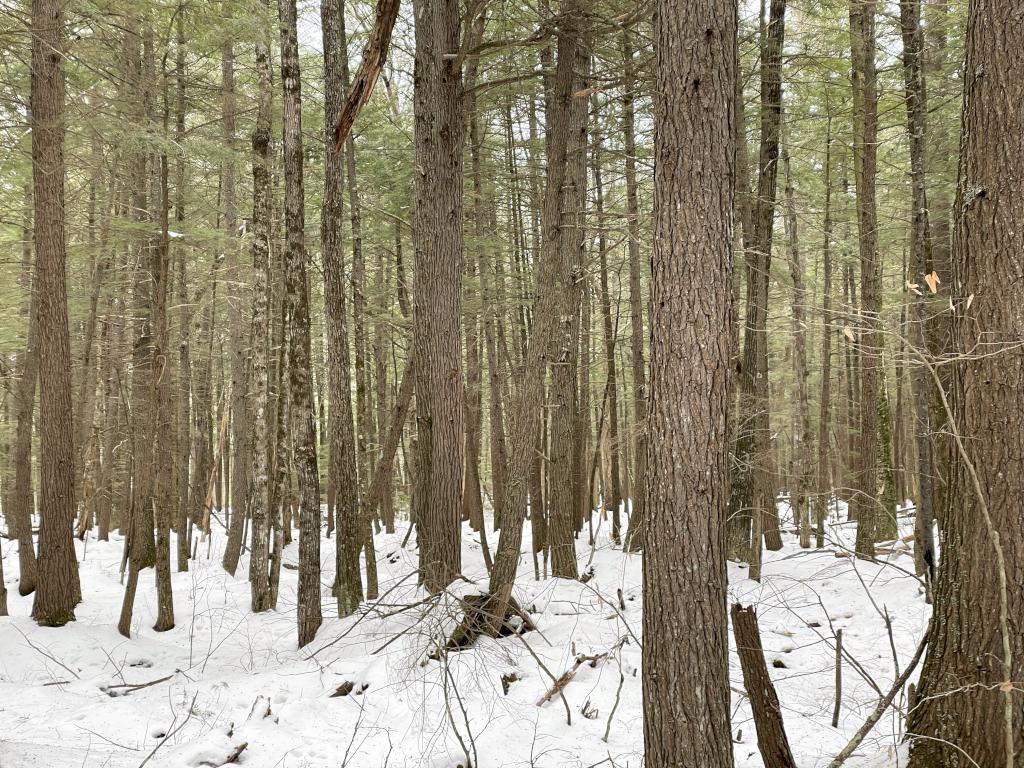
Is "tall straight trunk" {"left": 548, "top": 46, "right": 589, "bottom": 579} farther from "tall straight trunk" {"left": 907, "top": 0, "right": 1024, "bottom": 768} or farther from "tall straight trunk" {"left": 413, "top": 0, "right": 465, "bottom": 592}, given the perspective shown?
"tall straight trunk" {"left": 907, "top": 0, "right": 1024, "bottom": 768}

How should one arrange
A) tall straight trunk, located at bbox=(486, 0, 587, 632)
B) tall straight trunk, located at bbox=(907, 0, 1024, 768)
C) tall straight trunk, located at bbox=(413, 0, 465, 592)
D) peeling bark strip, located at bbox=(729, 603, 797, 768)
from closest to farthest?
tall straight trunk, located at bbox=(907, 0, 1024, 768)
peeling bark strip, located at bbox=(729, 603, 797, 768)
tall straight trunk, located at bbox=(486, 0, 587, 632)
tall straight trunk, located at bbox=(413, 0, 465, 592)

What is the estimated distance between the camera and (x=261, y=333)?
10531 mm

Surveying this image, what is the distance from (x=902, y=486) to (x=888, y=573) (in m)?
13.7

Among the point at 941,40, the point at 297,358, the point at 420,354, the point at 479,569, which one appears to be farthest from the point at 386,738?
the point at 941,40

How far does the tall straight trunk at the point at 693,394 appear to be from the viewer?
3512 millimetres

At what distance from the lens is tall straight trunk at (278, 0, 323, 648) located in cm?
802

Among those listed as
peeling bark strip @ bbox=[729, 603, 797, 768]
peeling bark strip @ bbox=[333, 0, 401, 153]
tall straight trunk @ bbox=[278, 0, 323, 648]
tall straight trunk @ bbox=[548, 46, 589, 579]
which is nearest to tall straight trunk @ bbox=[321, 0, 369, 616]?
tall straight trunk @ bbox=[278, 0, 323, 648]

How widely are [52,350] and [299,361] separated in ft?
10.3

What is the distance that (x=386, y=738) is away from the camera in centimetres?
498

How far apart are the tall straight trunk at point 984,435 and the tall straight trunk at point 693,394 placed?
1207 mm

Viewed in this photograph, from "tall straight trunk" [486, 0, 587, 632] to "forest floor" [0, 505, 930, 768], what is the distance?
2.02 ft

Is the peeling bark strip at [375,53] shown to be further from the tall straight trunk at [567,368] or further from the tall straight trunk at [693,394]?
the tall straight trunk at [567,368]

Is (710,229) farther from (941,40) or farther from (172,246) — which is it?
(172,246)

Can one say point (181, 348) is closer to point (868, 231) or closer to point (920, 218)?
point (868, 231)
